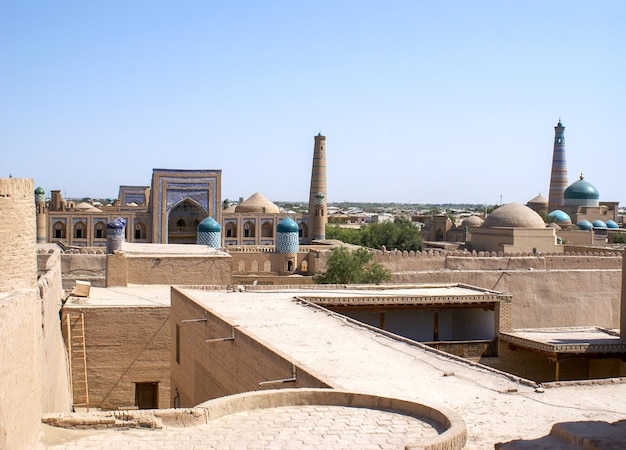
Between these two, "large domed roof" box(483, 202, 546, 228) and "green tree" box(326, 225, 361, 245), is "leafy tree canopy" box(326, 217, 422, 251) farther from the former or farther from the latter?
"large domed roof" box(483, 202, 546, 228)

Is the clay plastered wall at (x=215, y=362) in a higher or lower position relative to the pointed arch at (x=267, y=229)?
lower

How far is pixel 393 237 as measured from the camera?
1431 inches

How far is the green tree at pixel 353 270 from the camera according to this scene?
20.4 meters

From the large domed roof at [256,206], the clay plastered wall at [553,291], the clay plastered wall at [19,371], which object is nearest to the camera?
the clay plastered wall at [19,371]

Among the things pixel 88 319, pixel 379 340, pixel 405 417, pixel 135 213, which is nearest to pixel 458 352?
pixel 379 340

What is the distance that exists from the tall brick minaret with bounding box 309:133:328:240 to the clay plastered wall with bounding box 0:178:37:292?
30335 millimetres

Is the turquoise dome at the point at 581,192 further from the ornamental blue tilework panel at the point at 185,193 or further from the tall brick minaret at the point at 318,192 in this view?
the ornamental blue tilework panel at the point at 185,193

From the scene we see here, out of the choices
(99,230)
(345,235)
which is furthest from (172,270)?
(345,235)

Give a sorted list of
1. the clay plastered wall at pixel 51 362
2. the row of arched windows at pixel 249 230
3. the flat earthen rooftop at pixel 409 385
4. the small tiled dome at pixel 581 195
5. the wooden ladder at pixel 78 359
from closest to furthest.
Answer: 1. the flat earthen rooftop at pixel 409 385
2. the clay plastered wall at pixel 51 362
3. the wooden ladder at pixel 78 359
4. the row of arched windows at pixel 249 230
5. the small tiled dome at pixel 581 195

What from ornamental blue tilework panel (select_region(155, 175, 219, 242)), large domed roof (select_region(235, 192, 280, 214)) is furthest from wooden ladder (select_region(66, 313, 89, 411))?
large domed roof (select_region(235, 192, 280, 214))

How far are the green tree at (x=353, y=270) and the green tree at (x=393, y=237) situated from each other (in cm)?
1378

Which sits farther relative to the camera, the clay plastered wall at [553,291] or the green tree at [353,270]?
the green tree at [353,270]

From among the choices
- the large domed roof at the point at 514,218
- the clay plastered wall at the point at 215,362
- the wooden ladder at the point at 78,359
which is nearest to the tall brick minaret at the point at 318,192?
the large domed roof at the point at 514,218

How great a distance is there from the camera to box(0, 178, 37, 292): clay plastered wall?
6.23 metres
